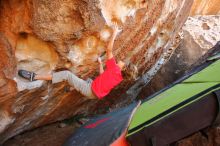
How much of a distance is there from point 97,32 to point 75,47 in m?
0.27

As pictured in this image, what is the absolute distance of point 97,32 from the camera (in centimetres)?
319

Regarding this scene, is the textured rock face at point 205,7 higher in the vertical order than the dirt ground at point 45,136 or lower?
higher

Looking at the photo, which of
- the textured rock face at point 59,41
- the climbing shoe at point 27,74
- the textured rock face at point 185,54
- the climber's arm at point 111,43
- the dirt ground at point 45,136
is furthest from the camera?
the textured rock face at point 185,54

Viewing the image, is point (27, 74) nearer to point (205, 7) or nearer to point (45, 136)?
point (45, 136)

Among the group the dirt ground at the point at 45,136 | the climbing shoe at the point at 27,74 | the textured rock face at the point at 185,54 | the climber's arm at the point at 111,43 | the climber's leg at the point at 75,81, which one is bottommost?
the dirt ground at the point at 45,136

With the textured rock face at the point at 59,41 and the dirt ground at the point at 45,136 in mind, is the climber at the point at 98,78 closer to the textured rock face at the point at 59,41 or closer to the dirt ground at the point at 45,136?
the textured rock face at the point at 59,41

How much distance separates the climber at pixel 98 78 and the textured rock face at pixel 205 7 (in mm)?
3433

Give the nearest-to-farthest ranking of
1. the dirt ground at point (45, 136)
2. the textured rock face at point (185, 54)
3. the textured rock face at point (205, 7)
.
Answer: the dirt ground at point (45, 136) → the textured rock face at point (185, 54) → the textured rock face at point (205, 7)

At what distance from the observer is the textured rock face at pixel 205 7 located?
250 inches

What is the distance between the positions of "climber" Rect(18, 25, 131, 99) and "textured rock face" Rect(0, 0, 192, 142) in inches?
2.7

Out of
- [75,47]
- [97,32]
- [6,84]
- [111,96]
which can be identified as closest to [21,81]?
[6,84]

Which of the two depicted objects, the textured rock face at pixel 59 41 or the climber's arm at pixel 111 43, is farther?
the climber's arm at pixel 111 43

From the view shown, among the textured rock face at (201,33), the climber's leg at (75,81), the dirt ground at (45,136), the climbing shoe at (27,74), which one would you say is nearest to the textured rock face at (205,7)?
the textured rock face at (201,33)

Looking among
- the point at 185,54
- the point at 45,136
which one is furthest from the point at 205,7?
the point at 45,136
